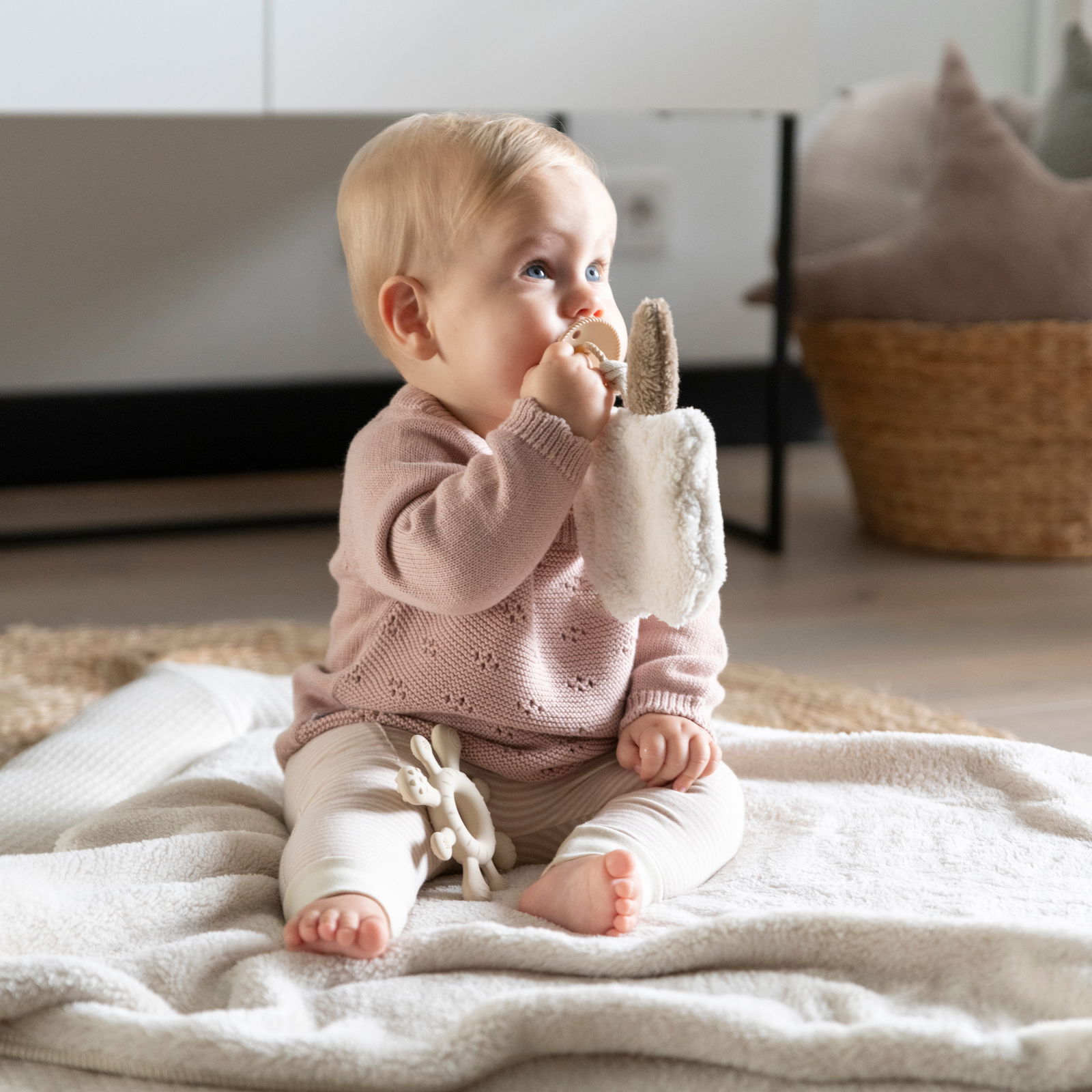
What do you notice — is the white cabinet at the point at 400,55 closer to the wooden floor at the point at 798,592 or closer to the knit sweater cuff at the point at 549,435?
the wooden floor at the point at 798,592

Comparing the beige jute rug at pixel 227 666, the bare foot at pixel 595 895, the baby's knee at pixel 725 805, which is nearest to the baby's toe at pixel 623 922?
the bare foot at pixel 595 895

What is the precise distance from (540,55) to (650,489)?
2.95ft

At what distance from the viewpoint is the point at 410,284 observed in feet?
2.56

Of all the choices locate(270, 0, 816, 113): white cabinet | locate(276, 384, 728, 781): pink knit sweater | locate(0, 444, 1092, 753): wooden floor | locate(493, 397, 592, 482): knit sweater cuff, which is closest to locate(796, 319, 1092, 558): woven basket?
locate(0, 444, 1092, 753): wooden floor

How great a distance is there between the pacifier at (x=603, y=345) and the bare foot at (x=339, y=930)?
0.28 metres

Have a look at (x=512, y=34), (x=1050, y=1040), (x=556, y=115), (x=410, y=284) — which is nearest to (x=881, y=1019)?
(x=1050, y=1040)

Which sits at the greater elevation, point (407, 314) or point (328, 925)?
point (407, 314)

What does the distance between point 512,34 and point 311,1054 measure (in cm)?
115

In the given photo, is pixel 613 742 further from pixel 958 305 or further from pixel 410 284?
pixel 958 305

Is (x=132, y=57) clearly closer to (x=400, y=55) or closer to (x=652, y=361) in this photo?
(x=400, y=55)

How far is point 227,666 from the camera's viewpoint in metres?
1.23

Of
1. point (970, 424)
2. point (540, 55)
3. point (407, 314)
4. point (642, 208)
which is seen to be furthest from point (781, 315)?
point (407, 314)

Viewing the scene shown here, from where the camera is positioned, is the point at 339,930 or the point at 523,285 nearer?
the point at 339,930

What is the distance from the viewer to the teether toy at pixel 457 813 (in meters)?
0.73
